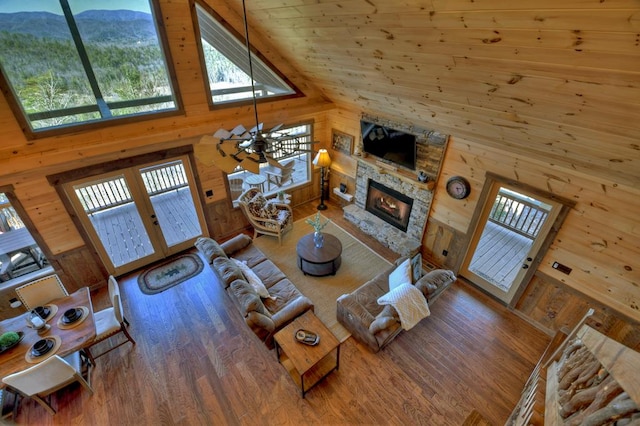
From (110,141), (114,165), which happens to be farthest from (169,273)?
(110,141)

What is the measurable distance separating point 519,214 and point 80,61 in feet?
27.1

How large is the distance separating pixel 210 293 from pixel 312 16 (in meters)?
4.39

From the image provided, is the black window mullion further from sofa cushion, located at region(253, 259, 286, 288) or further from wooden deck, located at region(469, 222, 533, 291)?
wooden deck, located at region(469, 222, 533, 291)

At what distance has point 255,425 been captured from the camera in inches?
126

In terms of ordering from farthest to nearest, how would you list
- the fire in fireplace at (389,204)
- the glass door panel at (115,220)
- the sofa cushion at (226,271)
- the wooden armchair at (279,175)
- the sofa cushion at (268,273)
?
1. the wooden armchair at (279,175)
2. the fire in fireplace at (389,204)
3. the sofa cushion at (268,273)
4. the glass door panel at (115,220)
5. the sofa cushion at (226,271)

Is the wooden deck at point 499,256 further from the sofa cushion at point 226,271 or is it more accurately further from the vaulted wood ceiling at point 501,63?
the sofa cushion at point 226,271

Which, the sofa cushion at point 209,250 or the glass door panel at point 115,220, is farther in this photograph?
the glass door panel at point 115,220

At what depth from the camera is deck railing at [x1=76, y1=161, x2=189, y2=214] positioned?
453cm

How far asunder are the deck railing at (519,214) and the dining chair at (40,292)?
25.2 feet

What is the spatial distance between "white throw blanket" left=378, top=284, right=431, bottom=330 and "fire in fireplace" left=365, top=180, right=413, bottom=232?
2352 mm

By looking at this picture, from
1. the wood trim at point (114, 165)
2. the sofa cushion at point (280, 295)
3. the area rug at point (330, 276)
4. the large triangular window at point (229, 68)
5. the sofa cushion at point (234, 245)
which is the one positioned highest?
the large triangular window at point (229, 68)

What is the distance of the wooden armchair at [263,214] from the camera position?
577cm

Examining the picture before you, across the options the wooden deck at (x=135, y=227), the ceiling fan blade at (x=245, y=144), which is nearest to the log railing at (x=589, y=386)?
the ceiling fan blade at (x=245, y=144)

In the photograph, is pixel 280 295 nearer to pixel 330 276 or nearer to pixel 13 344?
pixel 330 276
